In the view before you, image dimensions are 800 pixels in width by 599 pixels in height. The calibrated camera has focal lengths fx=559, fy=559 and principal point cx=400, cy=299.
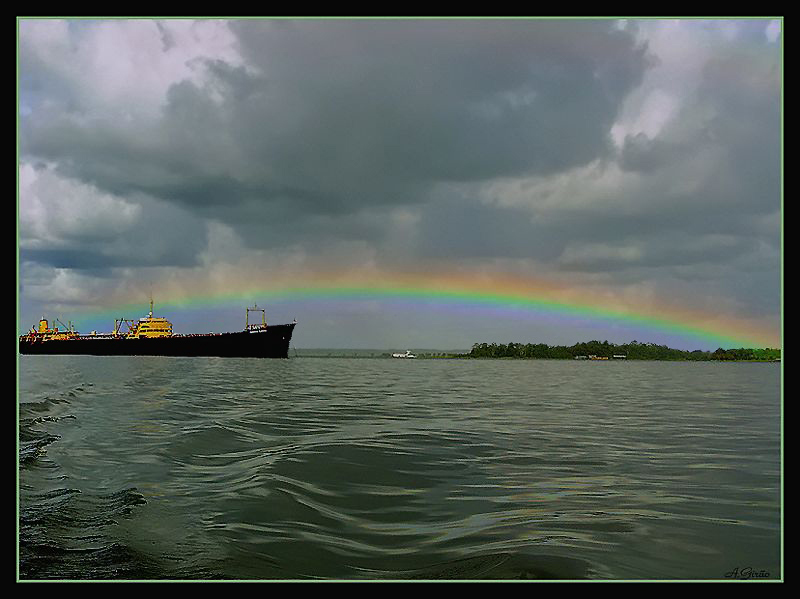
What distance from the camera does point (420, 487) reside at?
397 inches

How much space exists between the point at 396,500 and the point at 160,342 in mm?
120859

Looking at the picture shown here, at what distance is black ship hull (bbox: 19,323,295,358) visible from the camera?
376 feet

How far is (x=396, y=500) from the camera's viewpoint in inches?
368

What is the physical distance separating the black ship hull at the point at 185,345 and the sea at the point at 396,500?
3829 inches

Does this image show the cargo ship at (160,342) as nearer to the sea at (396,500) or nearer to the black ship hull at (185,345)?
the black ship hull at (185,345)

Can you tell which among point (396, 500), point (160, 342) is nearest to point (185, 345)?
point (160, 342)

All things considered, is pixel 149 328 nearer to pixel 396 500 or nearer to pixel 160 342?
pixel 160 342

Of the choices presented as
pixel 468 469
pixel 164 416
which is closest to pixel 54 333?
pixel 164 416

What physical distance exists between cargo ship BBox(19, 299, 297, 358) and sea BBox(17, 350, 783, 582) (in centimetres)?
9752

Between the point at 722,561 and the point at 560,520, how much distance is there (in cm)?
198

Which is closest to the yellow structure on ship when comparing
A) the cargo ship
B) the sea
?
the cargo ship

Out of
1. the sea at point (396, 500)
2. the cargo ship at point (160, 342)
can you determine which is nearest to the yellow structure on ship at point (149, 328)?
the cargo ship at point (160, 342)

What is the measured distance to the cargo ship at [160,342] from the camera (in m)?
115
